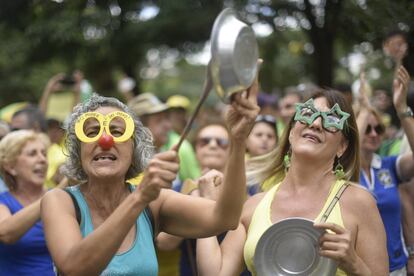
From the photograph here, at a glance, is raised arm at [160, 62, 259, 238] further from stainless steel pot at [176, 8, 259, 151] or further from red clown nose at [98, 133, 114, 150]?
red clown nose at [98, 133, 114, 150]

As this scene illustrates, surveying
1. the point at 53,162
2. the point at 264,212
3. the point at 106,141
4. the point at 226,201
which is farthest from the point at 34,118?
the point at 226,201

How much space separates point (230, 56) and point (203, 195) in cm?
170

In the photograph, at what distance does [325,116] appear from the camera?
3.84 m

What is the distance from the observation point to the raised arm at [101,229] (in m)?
2.69

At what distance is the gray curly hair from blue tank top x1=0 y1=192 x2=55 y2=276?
4.31 ft

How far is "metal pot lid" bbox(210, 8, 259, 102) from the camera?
97.7 inches

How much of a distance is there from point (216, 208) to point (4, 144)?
108 inches

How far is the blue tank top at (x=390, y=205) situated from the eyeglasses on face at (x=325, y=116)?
4.58 feet

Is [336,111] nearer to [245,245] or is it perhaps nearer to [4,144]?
[245,245]

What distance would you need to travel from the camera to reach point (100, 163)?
130 inches

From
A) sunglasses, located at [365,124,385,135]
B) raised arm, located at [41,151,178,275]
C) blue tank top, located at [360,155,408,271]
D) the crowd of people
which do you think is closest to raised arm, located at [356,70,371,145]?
the crowd of people

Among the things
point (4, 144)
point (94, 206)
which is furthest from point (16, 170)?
point (94, 206)

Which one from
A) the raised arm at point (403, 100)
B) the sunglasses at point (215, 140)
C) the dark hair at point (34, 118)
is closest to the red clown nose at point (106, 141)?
the raised arm at point (403, 100)

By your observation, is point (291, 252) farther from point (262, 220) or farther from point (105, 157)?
point (105, 157)
